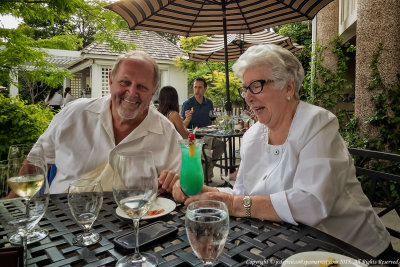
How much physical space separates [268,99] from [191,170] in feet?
2.17

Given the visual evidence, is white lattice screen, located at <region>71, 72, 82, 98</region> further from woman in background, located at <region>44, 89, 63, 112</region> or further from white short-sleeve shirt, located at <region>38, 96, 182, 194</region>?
white short-sleeve shirt, located at <region>38, 96, 182, 194</region>

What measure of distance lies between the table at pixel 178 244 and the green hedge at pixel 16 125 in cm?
273

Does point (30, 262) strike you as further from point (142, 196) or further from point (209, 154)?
point (209, 154)

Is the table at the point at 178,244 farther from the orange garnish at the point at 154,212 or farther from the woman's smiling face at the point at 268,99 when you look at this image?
the woman's smiling face at the point at 268,99

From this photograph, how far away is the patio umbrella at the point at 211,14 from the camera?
11.3 feet

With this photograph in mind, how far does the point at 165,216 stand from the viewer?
122cm

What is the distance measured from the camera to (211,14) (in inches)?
154

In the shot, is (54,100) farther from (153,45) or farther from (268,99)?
(268,99)

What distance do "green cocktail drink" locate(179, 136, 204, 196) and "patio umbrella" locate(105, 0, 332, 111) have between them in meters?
2.67

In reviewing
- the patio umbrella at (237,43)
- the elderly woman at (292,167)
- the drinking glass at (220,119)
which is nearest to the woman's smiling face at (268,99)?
the elderly woman at (292,167)

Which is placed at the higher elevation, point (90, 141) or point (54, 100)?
point (54, 100)

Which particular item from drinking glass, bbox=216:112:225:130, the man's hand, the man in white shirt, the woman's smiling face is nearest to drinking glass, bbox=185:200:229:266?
the man's hand

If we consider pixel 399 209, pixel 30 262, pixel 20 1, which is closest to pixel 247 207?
pixel 30 262

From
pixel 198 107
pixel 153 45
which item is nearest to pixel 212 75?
pixel 153 45
